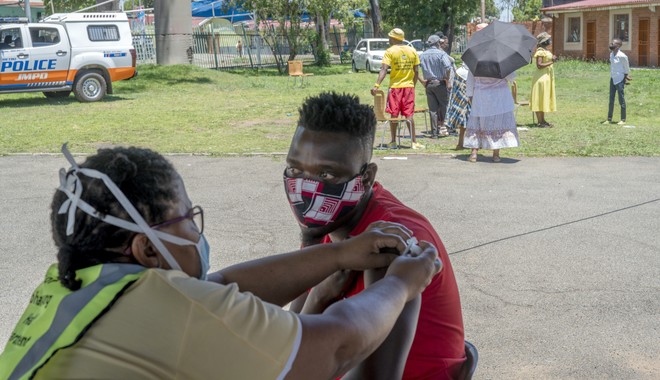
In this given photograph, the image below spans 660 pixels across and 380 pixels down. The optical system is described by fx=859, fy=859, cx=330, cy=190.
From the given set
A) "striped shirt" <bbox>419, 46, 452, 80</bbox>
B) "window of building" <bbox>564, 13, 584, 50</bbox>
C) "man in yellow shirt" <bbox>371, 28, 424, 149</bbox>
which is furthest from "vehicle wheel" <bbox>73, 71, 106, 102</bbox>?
"window of building" <bbox>564, 13, 584, 50</bbox>

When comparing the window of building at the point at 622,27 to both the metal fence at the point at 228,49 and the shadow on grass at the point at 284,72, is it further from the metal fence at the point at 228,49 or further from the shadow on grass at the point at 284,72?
the metal fence at the point at 228,49

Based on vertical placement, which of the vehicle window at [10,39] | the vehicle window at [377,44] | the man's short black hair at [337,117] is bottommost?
the man's short black hair at [337,117]

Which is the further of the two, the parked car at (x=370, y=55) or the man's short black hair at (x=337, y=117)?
the parked car at (x=370, y=55)

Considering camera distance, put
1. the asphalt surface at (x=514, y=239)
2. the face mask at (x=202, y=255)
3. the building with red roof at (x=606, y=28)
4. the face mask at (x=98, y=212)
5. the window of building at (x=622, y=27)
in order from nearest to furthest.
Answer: the face mask at (x=98, y=212) < the face mask at (x=202, y=255) < the asphalt surface at (x=514, y=239) < the building with red roof at (x=606, y=28) < the window of building at (x=622, y=27)

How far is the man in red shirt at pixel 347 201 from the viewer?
2408 millimetres

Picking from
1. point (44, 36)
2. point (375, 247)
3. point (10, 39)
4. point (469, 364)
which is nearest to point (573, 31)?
point (44, 36)

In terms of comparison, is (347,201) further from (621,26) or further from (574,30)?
(574,30)

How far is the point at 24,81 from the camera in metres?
20.3

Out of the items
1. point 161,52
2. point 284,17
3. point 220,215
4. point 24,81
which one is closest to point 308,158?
point 220,215

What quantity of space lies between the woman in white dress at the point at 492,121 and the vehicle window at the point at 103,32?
511 inches

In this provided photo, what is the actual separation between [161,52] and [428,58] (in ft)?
57.7

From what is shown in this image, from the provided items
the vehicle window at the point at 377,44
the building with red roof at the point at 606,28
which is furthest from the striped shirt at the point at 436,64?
the building with red roof at the point at 606,28

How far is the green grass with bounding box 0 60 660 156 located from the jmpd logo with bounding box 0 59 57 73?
3.00 feet

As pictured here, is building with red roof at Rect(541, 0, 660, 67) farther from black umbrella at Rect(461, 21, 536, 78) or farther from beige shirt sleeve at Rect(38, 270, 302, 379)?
beige shirt sleeve at Rect(38, 270, 302, 379)
